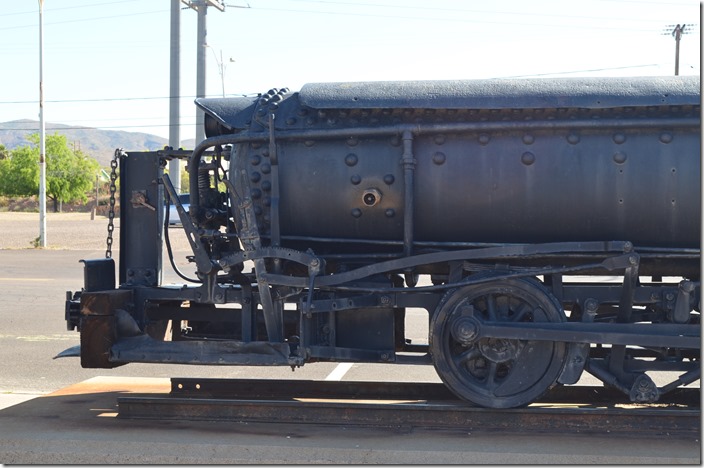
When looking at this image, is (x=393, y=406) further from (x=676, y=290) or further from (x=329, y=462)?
(x=676, y=290)

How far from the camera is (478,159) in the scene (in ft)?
17.9

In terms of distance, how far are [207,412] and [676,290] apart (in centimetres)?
336

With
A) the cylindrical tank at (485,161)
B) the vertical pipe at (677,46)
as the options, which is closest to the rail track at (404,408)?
the cylindrical tank at (485,161)

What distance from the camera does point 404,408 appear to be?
5598 millimetres

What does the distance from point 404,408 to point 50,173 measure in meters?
78.3

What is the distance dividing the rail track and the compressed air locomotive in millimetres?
160

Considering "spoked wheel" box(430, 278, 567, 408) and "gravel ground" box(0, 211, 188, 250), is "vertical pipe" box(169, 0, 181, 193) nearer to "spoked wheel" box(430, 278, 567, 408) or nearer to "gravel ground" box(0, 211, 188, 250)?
"gravel ground" box(0, 211, 188, 250)

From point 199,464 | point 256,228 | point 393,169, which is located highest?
point 393,169

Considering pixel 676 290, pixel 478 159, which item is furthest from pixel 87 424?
pixel 676 290

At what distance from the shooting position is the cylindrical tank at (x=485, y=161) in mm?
5293

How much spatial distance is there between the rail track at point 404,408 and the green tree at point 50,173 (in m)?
76.0

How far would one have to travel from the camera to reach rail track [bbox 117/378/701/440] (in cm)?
542

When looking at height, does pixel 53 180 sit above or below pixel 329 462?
above

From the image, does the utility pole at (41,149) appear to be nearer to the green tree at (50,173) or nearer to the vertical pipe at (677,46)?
the vertical pipe at (677,46)
